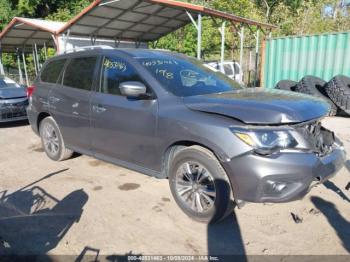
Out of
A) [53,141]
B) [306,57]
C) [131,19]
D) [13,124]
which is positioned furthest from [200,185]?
[131,19]

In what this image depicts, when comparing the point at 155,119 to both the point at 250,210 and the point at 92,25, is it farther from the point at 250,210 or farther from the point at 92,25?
the point at 92,25

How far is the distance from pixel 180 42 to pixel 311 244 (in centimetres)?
2015

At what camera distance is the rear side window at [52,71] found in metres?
5.49

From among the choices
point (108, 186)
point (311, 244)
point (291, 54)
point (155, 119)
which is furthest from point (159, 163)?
point (291, 54)

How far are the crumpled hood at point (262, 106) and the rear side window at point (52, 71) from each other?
9.01 ft

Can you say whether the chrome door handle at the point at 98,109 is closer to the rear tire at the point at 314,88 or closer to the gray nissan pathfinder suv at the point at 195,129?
the gray nissan pathfinder suv at the point at 195,129

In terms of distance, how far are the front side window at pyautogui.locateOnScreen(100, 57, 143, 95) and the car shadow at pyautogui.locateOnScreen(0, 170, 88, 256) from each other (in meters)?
1.40

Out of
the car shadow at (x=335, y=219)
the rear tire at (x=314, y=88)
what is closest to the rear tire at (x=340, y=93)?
the rear tire at (x=314, y=88)

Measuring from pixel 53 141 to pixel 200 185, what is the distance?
323 centimetres

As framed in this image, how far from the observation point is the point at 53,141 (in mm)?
5750

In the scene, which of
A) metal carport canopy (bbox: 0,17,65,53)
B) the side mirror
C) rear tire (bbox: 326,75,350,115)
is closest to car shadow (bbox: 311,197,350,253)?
the side mirror

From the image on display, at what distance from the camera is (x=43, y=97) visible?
5.64 metres

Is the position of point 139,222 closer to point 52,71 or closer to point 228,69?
point 52,71

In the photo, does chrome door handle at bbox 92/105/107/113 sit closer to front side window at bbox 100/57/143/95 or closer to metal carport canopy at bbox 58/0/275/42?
front side window at bbox 100/57/143/95
